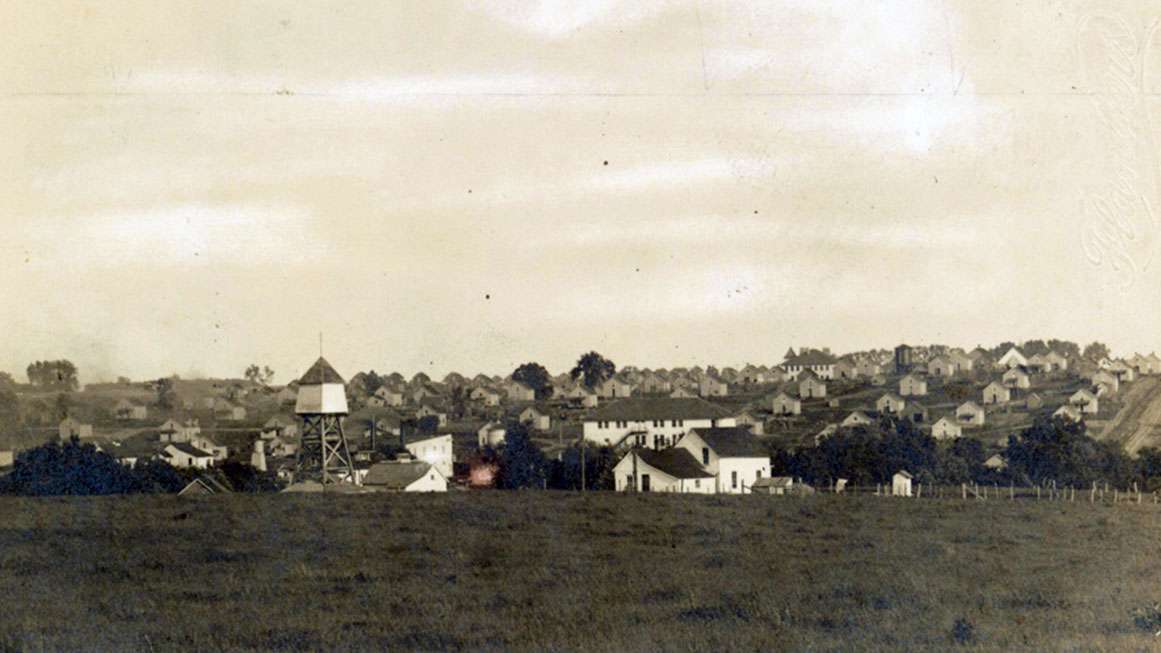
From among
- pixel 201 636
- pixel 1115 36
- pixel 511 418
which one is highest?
pixel 1115 36

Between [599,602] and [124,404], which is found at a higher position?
[124,404]

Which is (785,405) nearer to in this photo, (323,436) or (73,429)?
(323,436)

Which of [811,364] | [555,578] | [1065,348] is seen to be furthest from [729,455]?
[555,578]

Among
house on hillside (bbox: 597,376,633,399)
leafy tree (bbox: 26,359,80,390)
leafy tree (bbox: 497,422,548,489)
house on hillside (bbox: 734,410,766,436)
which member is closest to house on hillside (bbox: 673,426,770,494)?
house on hillside (bbox: 734,410,766,436)

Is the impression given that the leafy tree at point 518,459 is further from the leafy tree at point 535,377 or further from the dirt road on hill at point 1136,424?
the dirt road on hill at point 1136,424

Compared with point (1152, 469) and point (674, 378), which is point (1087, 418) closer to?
point (1152, 469)

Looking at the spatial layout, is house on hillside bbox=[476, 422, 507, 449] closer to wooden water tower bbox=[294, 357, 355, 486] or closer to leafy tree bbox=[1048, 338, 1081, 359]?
wooden water tower bbox=[294, 357, 355, 486]

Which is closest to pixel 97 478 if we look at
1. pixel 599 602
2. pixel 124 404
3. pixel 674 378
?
pixel 124 404
